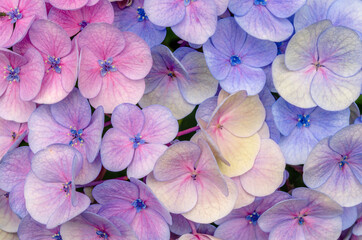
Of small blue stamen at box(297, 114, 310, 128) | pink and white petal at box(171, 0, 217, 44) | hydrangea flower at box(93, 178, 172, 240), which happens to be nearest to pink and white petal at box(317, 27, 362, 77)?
small blue stamen at box(297, 114, 310, 128)

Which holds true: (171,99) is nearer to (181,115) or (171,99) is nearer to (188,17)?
(181,115)

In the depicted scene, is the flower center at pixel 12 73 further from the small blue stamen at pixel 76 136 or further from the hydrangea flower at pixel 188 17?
the hydrangea flower at pixel 188 17

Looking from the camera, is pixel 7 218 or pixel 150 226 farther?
pixel 7 218

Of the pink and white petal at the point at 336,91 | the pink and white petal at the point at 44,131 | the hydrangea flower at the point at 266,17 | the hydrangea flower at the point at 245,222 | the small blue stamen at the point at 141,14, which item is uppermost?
the hydrangea flower at the point at 266,17

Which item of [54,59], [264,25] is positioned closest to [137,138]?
[54,59]

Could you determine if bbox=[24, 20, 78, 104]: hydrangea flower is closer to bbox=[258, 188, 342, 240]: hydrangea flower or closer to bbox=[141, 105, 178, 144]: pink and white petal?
bbox=[141, 105, 178, 144]: pink and white petal

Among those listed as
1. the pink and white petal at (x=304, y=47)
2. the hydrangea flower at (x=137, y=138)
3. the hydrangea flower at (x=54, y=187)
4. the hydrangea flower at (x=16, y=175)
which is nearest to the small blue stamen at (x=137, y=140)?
the hydrangea flower at (x=137, y=138)

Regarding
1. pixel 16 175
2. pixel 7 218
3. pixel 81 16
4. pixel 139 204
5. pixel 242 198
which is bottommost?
pixel 7 218

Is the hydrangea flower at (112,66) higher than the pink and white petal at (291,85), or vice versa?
the pink and white petal at (291,85)
